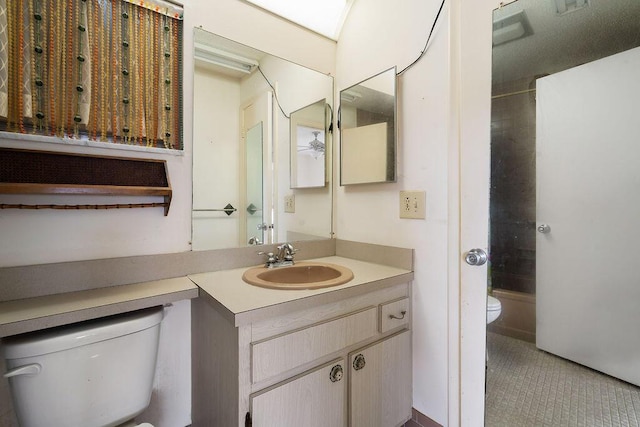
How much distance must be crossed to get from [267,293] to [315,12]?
60.9 inches

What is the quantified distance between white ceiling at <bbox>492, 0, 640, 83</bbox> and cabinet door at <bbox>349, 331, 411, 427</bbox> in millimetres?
1172

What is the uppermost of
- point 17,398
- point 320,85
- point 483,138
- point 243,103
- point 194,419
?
point 320,85

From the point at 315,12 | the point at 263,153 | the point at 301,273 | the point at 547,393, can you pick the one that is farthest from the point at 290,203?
the point at 547,393

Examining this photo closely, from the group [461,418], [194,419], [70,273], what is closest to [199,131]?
[70,273]

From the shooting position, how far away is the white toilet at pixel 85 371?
0.78 meters

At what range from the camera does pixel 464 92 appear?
3.81ft

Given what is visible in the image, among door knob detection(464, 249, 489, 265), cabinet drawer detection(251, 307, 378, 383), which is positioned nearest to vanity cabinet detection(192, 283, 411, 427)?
cabinet drawer detection(251, 307, 378, 383)

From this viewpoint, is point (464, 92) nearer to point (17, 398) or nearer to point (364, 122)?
point (364, 122)

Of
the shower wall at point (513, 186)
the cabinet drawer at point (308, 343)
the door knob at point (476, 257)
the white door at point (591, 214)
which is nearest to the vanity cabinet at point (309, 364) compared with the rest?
the cabinet drawer at point (308, 343)

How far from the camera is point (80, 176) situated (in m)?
0.99

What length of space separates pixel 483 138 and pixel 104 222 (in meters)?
1.49

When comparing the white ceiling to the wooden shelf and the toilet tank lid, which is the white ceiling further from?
the toilet tank lid

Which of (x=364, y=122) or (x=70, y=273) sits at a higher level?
(x=364, y=122)

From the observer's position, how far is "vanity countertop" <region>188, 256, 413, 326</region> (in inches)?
33.4
